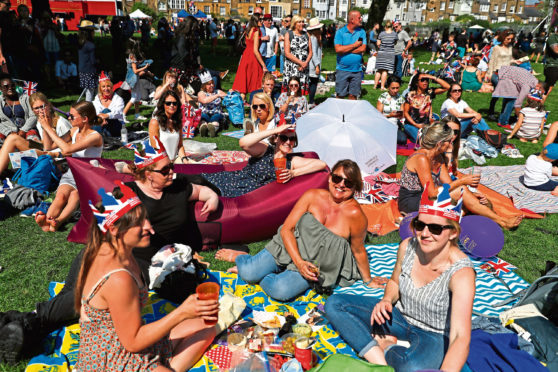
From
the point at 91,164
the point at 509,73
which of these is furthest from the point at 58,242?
the point at 509,73

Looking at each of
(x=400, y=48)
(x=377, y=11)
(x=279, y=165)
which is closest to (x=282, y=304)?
(x=279, y=165)

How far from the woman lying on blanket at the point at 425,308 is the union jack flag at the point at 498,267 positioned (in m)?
2.01

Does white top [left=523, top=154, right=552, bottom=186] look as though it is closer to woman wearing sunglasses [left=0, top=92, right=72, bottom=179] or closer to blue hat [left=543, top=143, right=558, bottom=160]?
blue hat [left=543, top=143, right=558, bottom=160]

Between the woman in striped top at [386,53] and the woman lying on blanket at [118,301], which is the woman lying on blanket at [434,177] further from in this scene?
the woman in striped top at [386,53]

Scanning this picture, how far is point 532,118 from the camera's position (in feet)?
31.2

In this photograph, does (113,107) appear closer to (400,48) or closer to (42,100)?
(42,100)

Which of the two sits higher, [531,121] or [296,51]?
[296,51]

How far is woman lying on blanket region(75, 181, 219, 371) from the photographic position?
250cm

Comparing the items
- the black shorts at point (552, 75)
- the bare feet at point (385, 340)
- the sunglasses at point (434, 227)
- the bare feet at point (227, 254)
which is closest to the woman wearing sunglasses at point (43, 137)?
the bare feet at point (227, 254)

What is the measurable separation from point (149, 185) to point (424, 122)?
6.58m

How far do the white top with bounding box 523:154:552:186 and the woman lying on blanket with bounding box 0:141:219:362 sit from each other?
5.34 meters

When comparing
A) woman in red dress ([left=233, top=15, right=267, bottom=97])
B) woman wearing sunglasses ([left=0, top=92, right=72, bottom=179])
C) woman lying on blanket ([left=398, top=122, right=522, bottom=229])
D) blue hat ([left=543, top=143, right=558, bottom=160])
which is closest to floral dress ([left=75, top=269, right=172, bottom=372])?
woman lying on blanket ([left=398, top=122, right=522, bottom=229])

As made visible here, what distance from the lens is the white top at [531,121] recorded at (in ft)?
31.1

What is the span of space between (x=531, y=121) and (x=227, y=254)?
791 centimetres
